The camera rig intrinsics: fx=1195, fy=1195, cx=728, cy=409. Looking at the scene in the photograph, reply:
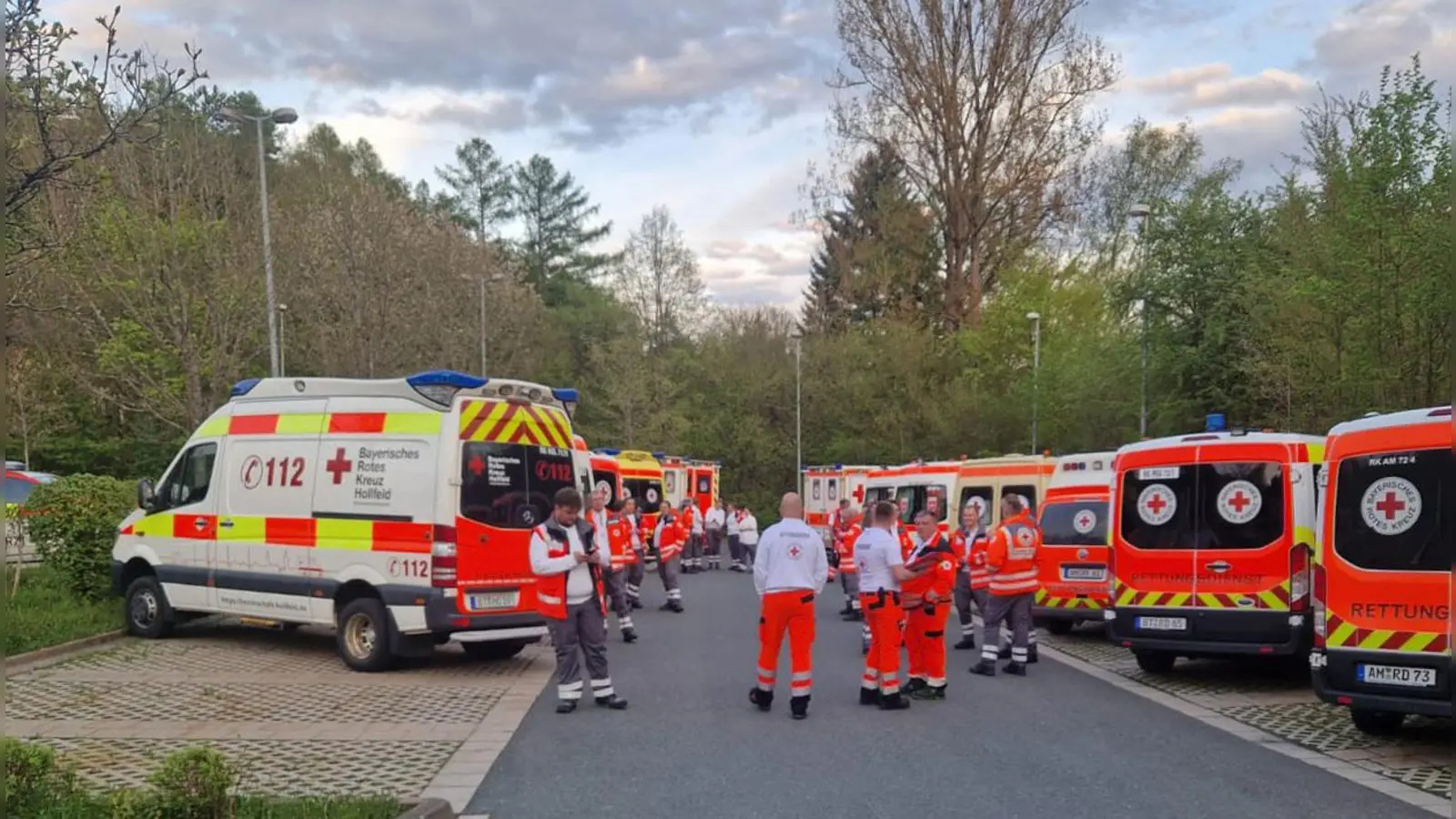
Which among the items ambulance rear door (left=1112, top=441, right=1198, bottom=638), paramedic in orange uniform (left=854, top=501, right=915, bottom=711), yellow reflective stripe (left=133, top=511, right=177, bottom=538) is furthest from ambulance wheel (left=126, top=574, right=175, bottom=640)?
ambulance rear door (left=1112, top=441, right=1198, bottom=638)

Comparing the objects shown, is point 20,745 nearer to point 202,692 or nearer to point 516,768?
point 516,768

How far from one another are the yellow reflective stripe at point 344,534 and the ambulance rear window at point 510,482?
3.46 feet

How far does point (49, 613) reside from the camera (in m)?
13.7

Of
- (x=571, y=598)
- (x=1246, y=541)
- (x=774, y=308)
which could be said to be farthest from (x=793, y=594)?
(x=774, y=308)

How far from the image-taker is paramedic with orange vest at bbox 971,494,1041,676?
11.8 metres

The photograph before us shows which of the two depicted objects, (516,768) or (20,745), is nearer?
(20,745)

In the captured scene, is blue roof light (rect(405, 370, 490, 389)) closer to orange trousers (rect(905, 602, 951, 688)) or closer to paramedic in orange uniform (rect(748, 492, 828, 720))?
paramedic in orange uniform (rect(748, 492, 828, 720))

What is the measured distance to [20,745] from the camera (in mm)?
5730

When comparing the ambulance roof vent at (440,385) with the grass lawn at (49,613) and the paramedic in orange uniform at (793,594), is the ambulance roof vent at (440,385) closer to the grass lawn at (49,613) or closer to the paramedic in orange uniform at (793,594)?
the paramedic in orange uniform at (793,594)

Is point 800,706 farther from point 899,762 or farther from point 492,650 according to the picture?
point 492,650

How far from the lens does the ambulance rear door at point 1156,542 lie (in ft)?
36.4

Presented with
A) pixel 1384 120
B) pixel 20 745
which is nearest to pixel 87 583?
pixel 20 745

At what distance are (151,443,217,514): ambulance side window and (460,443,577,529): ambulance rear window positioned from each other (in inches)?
141

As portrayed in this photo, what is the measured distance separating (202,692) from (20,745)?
4831mm
